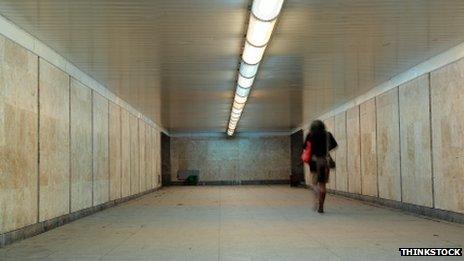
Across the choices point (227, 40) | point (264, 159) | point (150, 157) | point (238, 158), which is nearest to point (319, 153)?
point (227, 40)

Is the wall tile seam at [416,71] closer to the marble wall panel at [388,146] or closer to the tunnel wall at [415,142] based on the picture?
the tunnel wall at [415,142]

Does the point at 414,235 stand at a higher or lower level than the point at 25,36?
lower

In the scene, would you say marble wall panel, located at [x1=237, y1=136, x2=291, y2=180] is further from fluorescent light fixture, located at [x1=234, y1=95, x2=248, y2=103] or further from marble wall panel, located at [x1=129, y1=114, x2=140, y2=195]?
fluorescent light fixture, located at [x1=234, y1=95, x2=248, y2=103]

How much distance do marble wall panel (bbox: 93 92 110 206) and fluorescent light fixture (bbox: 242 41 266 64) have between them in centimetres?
516

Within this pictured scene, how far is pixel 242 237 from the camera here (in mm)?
9352

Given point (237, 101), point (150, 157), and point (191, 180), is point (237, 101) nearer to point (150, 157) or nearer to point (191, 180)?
point (150, 157)

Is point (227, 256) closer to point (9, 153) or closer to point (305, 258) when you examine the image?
point (305, 258)

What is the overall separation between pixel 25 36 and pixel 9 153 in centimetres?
208

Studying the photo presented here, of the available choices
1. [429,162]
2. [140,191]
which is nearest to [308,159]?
[429,162]

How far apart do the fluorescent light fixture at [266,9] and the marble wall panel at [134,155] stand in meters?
14.7

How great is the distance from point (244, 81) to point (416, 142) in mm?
4659

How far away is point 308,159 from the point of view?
12.9m

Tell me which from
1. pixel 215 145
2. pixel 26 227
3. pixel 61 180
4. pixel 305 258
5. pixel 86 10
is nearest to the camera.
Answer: pixel 305 258

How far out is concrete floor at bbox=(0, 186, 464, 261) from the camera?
7.68 meters
